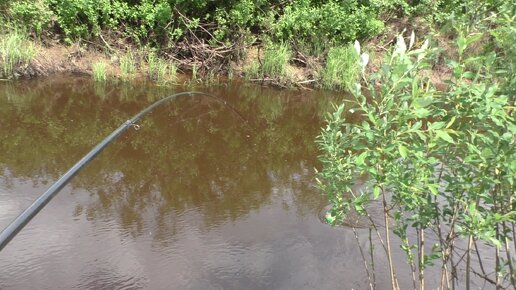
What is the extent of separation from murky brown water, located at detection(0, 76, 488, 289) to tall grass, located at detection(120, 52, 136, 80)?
1530mm

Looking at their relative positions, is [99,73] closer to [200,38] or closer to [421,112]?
[200,38]

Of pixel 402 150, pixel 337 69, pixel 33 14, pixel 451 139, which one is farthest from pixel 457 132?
pixel 33 14

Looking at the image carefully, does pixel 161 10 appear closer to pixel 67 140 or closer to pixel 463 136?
pixel 67 140

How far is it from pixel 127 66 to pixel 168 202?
5.57 meters

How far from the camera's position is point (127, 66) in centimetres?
931

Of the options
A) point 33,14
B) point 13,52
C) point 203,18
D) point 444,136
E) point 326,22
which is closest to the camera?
point 444,136

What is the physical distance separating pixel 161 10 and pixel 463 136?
29.1 ft

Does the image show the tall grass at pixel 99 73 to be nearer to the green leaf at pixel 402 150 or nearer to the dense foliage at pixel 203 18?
the dense foliage at pixel 203 18

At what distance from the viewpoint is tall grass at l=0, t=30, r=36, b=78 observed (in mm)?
8188

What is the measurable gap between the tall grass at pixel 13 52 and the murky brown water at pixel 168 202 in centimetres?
72

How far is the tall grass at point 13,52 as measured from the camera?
8.19 meters

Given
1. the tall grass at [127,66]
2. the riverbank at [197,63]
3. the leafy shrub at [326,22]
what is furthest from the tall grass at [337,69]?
the tall grass at [127,66]

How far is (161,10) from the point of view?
9758mm

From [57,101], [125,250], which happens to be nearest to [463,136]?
[125,250]
